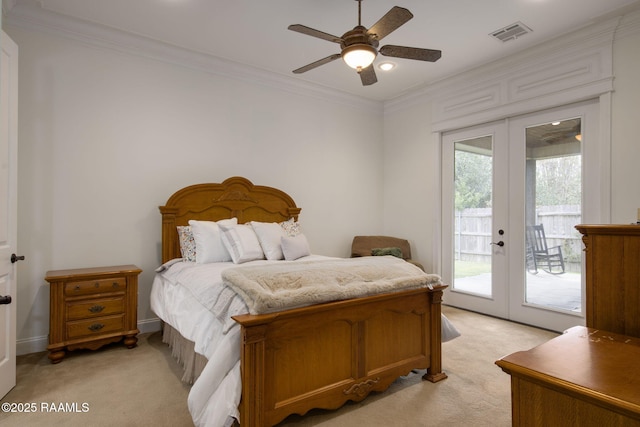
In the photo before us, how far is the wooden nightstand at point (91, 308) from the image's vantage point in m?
2.89

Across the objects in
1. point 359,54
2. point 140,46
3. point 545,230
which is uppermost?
point 140,46

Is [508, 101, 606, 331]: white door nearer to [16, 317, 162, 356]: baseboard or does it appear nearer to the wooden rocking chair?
the wooden rocking chair

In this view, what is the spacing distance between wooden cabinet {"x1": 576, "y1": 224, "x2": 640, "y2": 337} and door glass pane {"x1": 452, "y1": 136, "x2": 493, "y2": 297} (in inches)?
110

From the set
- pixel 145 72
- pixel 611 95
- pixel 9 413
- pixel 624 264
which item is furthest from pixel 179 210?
pixel 611 95

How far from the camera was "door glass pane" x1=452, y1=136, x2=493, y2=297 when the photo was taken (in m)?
4.33

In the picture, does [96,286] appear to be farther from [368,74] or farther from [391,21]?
[391,21]

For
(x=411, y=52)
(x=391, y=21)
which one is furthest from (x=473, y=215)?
(x=391, y=21)

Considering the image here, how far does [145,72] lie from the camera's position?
3689 millimetres

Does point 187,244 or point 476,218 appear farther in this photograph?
point 476,218

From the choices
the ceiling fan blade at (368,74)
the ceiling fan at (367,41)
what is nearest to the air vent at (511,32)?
the ceiling fan at (367,41)

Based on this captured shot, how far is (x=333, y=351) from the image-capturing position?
7.07 ft

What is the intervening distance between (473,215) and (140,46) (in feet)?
13.5

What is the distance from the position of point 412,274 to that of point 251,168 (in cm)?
249

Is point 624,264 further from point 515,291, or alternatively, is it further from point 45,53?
point 45,53
